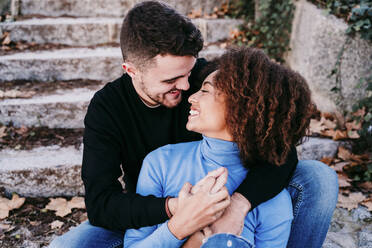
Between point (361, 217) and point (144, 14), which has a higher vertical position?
point (144, 14)

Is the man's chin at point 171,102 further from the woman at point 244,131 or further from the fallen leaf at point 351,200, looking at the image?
the fallen leaf at point 351,200

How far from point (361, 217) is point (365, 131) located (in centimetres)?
75

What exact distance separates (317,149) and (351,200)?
0.55 meters

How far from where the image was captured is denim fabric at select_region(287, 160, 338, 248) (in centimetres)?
171

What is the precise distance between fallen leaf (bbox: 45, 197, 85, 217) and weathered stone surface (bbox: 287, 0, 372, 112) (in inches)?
99.5

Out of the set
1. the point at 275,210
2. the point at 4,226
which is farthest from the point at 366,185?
the point at 4,226

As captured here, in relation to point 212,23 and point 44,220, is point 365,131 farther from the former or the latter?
point 44,220

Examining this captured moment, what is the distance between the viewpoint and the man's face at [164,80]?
70.4 inches

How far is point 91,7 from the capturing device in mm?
4344

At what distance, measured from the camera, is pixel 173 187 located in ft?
5.24

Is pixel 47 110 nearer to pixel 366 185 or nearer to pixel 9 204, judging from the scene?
pixel 9 204

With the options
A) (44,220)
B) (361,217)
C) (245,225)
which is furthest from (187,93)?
(361,217)

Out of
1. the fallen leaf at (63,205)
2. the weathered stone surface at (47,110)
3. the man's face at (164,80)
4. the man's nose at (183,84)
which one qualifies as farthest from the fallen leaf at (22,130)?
the man's nose at (183,84)

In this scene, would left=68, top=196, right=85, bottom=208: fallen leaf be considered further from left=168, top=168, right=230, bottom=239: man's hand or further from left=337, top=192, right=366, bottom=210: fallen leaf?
left=337, top=192, right=366, bottom=210: fallen leaf
